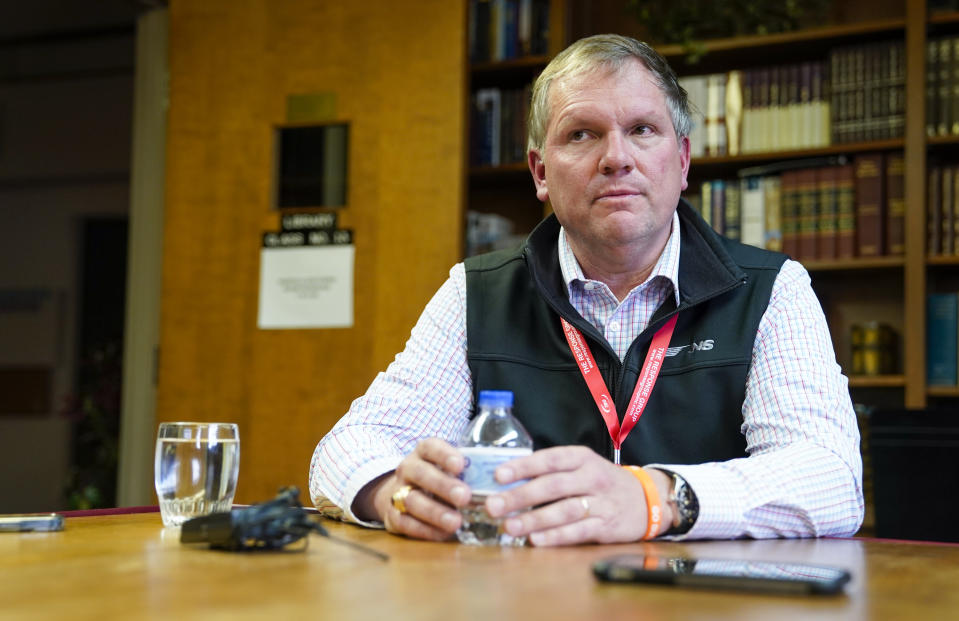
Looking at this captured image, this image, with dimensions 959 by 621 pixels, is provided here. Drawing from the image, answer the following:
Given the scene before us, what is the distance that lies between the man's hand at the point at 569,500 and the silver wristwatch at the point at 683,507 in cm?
6

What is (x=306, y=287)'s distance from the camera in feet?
11.3

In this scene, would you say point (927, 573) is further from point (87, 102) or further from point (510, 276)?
point (87, 102)

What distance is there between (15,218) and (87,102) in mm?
931

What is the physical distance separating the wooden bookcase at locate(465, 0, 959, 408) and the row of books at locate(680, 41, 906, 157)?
0.05m

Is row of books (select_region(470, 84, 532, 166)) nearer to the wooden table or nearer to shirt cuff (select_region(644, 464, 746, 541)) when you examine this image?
shirt cuff (select_region(644, 464, 746, 541))

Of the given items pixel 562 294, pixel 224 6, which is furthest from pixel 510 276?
pixel 224 6

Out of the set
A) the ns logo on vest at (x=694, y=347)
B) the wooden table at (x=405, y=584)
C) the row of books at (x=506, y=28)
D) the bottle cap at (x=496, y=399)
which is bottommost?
the wooden table at (x=405, y=584)

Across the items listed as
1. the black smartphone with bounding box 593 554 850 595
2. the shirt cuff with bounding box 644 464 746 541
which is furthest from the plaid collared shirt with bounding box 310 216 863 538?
the black smartphone with bounding box 593 554 850 595

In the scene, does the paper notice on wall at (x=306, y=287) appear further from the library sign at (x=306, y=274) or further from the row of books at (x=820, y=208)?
→ the row of books at (x=820, y=208)

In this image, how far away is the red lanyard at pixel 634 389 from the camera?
165 centimetres

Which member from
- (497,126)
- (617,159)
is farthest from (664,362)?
(497,126)

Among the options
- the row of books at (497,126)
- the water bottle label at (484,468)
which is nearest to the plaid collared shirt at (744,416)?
the water bottle label at (484,468)

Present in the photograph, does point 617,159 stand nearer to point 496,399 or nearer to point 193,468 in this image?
point 496,399

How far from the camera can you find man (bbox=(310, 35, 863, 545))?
1.41 m
